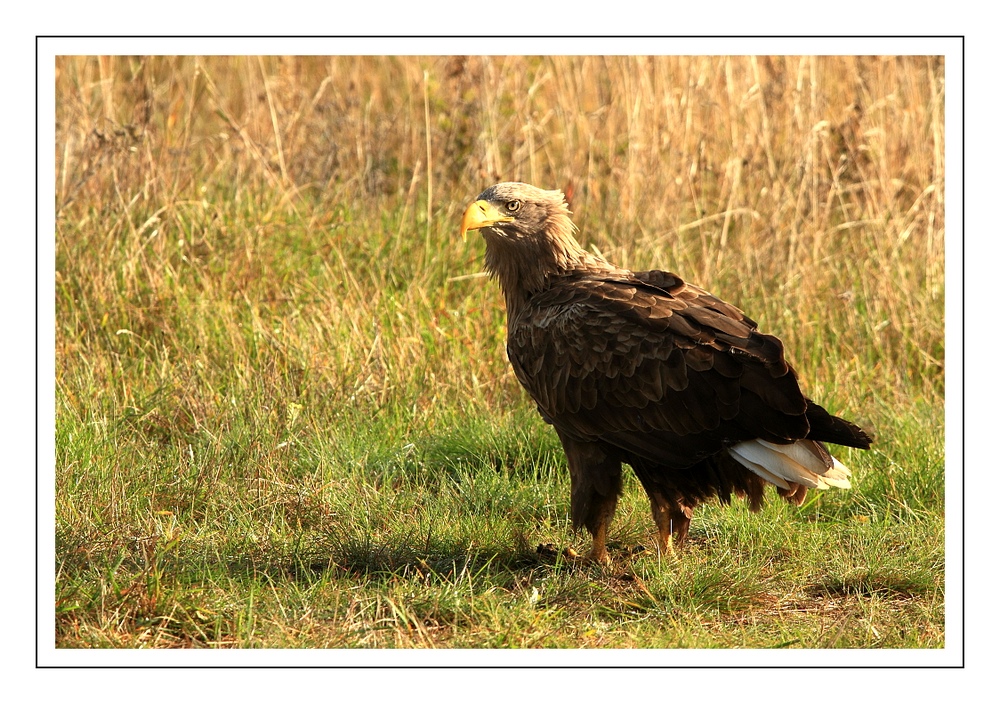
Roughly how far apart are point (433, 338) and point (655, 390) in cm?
205

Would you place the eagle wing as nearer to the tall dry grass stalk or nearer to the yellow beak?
the yellow beak

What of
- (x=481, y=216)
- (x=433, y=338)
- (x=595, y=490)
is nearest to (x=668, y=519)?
(x=595, y=490)

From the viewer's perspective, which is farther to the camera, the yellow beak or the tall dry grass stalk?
the tall dry grass stalk

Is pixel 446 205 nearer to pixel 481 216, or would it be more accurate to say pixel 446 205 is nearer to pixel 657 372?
pixel 481 216

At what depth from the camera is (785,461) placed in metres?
3.91

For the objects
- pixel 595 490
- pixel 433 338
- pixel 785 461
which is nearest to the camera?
pixel 785 461

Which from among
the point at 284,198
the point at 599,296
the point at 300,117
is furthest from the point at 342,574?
the point at 300,117

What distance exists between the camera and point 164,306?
5848mm

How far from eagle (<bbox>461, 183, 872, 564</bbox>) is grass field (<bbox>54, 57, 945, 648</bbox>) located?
32 cm

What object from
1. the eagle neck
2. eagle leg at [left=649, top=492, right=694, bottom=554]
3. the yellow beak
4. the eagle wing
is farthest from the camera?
the eagle neck

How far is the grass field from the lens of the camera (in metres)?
3.95

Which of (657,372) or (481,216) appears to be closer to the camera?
(657,372)

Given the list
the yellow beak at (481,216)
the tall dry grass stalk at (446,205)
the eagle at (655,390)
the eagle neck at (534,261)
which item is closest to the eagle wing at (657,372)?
the eagle at (655,390)

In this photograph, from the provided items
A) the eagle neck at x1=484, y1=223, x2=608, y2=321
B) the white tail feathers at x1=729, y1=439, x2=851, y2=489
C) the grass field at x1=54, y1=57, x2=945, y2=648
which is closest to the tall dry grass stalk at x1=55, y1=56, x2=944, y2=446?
the grass field at x1=54, y1=57, x2=945, y2=648
